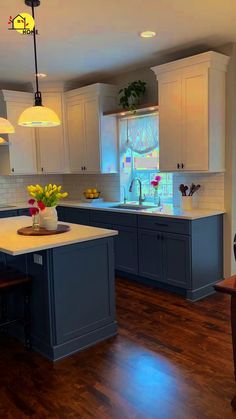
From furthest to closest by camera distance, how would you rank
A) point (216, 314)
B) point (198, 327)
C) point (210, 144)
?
point (210, 144)
point (216, 314)
point (198, 327)

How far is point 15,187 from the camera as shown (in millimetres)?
5910

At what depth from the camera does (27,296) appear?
9.72 ft

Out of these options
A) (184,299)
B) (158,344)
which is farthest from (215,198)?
(158,344)

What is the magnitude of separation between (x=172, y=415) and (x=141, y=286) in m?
2.33

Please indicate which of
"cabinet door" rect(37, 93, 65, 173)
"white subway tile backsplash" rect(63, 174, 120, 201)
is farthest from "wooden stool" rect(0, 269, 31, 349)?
"cabinet door" rect(37, 93, 65, 173)

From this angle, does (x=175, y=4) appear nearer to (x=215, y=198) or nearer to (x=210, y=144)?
(x=210, y=144)

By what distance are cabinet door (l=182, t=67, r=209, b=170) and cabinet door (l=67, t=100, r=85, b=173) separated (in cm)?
182

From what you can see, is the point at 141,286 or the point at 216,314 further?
the point at 141,286

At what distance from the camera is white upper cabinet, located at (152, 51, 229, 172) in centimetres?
391

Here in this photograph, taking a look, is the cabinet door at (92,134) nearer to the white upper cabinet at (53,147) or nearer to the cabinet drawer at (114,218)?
the white upper cabinet at (53,147)

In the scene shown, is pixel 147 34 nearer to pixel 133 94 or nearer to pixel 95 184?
pixel 133 94

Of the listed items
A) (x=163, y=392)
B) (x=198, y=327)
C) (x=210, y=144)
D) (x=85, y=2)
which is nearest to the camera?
(x=163, y=392)

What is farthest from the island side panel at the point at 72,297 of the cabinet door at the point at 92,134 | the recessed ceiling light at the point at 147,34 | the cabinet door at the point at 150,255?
the cabinet door at the point at 92,134

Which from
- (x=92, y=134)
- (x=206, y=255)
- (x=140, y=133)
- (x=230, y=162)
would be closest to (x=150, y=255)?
(x=206, y=255)
